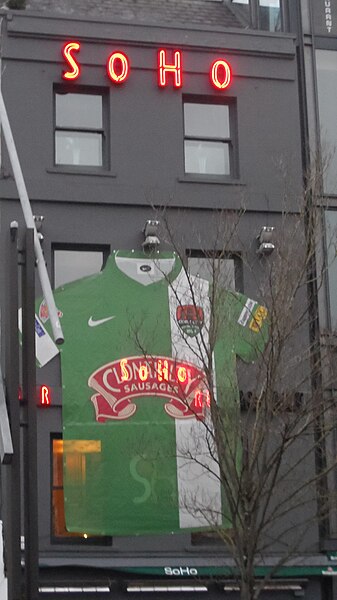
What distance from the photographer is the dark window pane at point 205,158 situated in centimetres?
2434

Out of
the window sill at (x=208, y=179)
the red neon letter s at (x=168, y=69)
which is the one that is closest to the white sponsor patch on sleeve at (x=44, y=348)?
the window sill at (x=208, y=179)

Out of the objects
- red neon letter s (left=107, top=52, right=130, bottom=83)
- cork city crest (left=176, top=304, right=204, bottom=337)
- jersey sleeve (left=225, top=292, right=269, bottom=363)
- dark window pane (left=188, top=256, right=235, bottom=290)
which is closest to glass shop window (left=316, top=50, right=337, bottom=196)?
dark window pane (left=188, top=256, right=235, bottom=290)

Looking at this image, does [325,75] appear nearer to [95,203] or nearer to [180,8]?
[180,8]

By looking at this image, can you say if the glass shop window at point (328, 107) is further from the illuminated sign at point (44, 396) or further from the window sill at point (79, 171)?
the illuminated sign at point (44, 396)

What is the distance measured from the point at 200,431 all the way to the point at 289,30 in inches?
356

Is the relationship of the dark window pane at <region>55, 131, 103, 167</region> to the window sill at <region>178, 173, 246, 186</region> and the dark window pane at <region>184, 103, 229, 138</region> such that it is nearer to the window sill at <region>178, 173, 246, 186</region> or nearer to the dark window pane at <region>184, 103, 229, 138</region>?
the window sill at <region>178, 173, 246, 186</region>

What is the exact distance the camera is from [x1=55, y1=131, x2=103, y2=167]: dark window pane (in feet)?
77.7

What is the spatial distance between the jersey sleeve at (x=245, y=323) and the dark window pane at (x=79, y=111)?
477 centimetres

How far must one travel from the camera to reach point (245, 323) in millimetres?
21609

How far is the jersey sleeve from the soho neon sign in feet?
15.6

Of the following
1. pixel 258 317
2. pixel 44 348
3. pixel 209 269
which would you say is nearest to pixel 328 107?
pixel 209 269

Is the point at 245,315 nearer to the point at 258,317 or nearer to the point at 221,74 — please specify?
the point at 258,317

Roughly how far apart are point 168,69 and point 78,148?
235 centimetres

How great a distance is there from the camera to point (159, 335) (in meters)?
22.0
